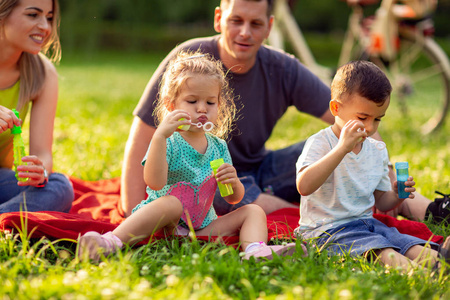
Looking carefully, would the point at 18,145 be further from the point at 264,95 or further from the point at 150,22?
the point at 150,22

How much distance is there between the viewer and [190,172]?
2.64 m

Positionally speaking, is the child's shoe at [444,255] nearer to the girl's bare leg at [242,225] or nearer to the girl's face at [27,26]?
the girl's bare leg at [242,225]

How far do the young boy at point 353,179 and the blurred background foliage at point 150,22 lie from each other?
18101mm

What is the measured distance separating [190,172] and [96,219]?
87 cm

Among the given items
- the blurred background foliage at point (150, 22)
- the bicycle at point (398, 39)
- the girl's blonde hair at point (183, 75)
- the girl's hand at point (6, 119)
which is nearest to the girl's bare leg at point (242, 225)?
the girl's blonde hair at point (183, 75)

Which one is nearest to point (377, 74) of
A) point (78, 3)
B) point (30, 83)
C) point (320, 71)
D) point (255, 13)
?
point (255, 13)

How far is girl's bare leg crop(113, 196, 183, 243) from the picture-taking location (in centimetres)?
246

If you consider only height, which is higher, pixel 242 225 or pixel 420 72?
pixel 420 72

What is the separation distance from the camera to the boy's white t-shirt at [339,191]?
2.70 m

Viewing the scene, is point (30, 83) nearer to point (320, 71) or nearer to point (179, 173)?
point (179, 173)

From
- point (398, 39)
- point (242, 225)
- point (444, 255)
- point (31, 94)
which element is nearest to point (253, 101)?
point (242, 225)

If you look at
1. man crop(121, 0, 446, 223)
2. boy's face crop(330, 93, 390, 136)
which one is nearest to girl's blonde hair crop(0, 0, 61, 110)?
man crop(121, 0, 446, 223)

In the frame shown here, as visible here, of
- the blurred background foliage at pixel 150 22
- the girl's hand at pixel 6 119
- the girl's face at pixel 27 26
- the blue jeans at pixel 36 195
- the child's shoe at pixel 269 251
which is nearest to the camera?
the child's shoe at pixel 269 251

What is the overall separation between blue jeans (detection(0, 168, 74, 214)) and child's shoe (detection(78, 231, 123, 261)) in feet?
2.36
